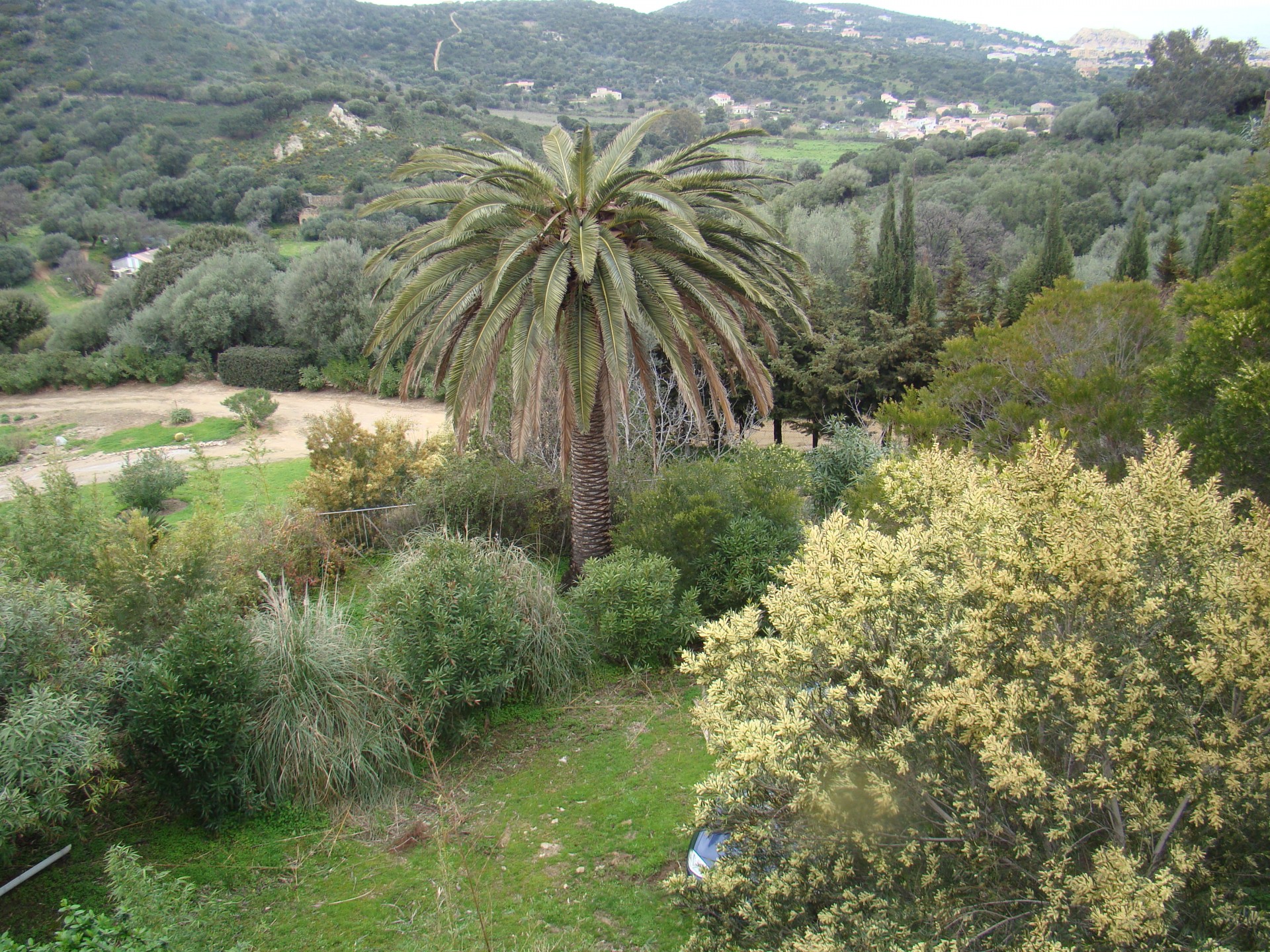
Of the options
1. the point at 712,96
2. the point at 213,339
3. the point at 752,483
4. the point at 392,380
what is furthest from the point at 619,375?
the point at 712,96

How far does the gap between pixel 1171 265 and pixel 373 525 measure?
85.5 ft

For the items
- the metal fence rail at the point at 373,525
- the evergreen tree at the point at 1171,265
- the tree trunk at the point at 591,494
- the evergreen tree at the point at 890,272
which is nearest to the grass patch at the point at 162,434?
the metal fence rail at the point at 373,525

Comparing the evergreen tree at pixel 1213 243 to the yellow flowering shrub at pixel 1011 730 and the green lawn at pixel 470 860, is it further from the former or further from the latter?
the green lawn at pixel 470 860

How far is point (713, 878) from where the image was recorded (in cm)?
450

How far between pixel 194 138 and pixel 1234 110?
66627 millimetres

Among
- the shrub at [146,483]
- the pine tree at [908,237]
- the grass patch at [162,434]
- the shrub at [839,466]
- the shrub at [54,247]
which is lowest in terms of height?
the grass patch at [162,434]

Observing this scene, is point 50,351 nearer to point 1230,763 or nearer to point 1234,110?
point 1230,763

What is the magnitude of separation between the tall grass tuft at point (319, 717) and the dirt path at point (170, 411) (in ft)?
48.9

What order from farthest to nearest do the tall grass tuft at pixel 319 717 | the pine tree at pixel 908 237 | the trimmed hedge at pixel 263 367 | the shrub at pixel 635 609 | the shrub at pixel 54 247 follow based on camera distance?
the shrub at pixel 54 247, the trimmed hedge at pixel 263 367, the pine tree at pixel 908 237, the shrub at pixel 635 609, the tall grass tuft at pixel 319 717

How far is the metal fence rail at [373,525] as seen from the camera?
13.1 metres

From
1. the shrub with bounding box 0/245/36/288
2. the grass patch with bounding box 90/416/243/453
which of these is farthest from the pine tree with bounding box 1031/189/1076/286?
the shrub with bounding box 0/245/36/288

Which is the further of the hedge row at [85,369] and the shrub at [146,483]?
the hedge row at [85,369]

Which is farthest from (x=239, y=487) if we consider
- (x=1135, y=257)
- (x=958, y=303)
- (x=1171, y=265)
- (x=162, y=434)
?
(x=1171, y=265)

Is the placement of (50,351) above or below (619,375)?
below
